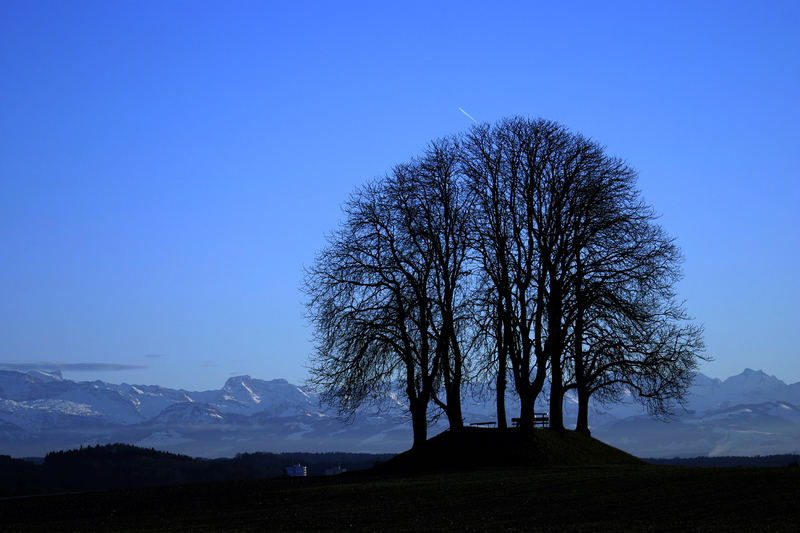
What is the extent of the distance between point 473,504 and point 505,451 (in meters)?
15.4

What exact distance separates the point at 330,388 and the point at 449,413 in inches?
274

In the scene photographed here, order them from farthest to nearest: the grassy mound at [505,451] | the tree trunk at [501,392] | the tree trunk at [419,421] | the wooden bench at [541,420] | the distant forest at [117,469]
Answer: the distant forest at [117,469]
the wooden bench at [541,420]
the tree trunk at [419,421]
the tree trunk at [501,392]
the grassy mound at [505,451]

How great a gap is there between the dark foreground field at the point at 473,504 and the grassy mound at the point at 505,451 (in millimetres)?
3029

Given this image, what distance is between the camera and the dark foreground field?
93.5 ft

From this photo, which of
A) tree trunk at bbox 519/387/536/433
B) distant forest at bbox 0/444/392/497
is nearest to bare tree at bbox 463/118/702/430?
tree trunk at bbox 519/387/536/433

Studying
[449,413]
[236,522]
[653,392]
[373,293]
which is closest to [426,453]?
[449,413]

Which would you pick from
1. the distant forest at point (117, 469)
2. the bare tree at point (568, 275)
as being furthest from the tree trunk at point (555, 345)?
the distant forest at point (117, 469)

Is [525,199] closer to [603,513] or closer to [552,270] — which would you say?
→ [552,270]

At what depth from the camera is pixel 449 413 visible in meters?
53.8

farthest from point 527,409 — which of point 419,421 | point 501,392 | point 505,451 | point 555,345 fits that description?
point 419,421

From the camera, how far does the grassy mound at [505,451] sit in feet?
158

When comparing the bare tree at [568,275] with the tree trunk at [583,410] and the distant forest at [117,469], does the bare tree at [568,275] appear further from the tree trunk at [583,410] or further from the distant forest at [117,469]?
the distant forest at [117,469]

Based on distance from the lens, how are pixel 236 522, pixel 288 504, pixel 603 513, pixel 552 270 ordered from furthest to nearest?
pixel 552 270
pixel 288 504
pixel 236 522
pixel 603 513

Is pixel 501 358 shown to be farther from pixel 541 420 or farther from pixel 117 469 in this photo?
pixel 117 469
